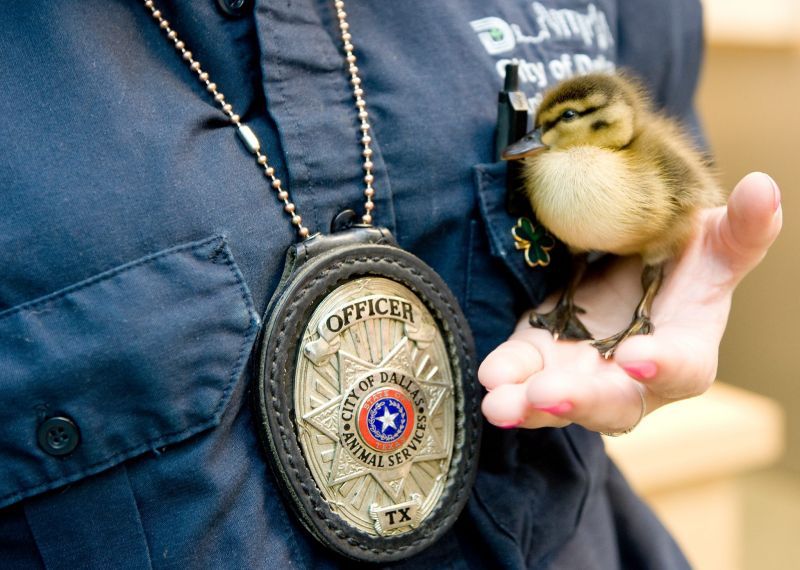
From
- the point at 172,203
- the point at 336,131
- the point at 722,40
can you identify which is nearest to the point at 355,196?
the point at 336,131

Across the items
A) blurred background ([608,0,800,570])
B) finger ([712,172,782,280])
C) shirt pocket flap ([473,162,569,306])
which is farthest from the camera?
blurred background ([608,0,800,570])

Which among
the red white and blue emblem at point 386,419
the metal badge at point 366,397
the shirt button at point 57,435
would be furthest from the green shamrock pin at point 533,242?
the shirt button at point 57,435

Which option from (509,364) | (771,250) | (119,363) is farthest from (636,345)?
(771,250)

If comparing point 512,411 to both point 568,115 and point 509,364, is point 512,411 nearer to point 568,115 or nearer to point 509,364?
point 509,364

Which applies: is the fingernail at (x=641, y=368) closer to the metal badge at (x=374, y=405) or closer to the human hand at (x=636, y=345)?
the human hand at (x=636, y=345)

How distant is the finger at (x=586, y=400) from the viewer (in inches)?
27.1

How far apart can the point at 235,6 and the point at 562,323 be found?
0.44 meters

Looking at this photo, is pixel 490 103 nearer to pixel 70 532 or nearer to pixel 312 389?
pixel 312 389

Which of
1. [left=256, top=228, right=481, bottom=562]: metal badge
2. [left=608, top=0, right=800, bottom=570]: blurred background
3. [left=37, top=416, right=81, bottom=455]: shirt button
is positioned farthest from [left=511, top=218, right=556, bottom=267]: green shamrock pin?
[left=608, top=0, right=800, bottom=570]: blurred background

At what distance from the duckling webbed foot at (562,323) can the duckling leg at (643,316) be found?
21 millimetres

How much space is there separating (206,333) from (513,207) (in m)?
0.35

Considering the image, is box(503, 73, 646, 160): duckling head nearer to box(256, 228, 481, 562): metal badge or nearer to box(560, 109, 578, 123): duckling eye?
box(560, 109, 578, 123): duckling eye

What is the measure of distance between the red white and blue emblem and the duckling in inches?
7.7

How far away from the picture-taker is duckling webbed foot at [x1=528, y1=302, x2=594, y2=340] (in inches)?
35.4
